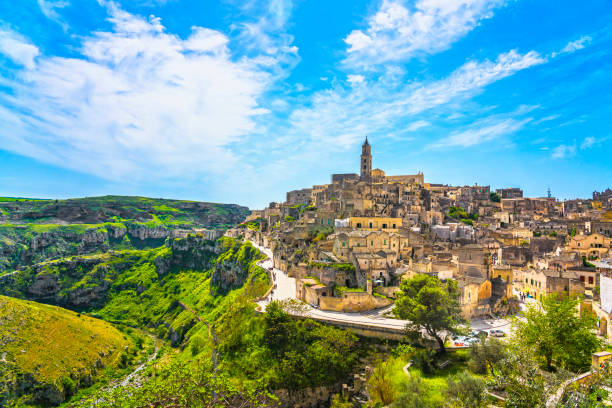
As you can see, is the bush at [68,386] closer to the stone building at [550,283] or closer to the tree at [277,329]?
the tree at [277,329]

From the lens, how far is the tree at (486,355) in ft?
76.4

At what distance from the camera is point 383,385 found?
973 inches

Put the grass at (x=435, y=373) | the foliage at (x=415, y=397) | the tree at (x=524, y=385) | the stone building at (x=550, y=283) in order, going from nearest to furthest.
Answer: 1. the tree at (x=524, y=385)
2. the foliage at (x=415, y=397)
3. the grass at (x=435, y=373)
4. the stone building at (x=550, y=283)

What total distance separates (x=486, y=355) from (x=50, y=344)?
2585 inches

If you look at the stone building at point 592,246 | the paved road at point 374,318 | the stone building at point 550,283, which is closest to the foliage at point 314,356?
the paved road at point 374,318

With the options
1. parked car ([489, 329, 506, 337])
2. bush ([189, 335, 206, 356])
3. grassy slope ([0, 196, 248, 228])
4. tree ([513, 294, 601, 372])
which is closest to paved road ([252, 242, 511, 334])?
parked car ([489, 329, 506, 337])

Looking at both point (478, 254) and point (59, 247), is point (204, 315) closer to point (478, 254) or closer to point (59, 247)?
point (478, 254)

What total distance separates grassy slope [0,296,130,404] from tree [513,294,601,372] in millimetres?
61098

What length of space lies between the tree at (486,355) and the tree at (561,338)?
1.58 metres

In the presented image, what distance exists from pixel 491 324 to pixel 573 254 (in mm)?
23109

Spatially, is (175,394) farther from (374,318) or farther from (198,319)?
(198,319)

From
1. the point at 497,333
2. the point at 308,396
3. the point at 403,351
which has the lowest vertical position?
the point at 308,396

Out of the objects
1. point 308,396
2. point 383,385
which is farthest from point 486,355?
point 308,396

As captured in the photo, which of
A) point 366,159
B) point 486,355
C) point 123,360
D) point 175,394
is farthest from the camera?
point 366,159
